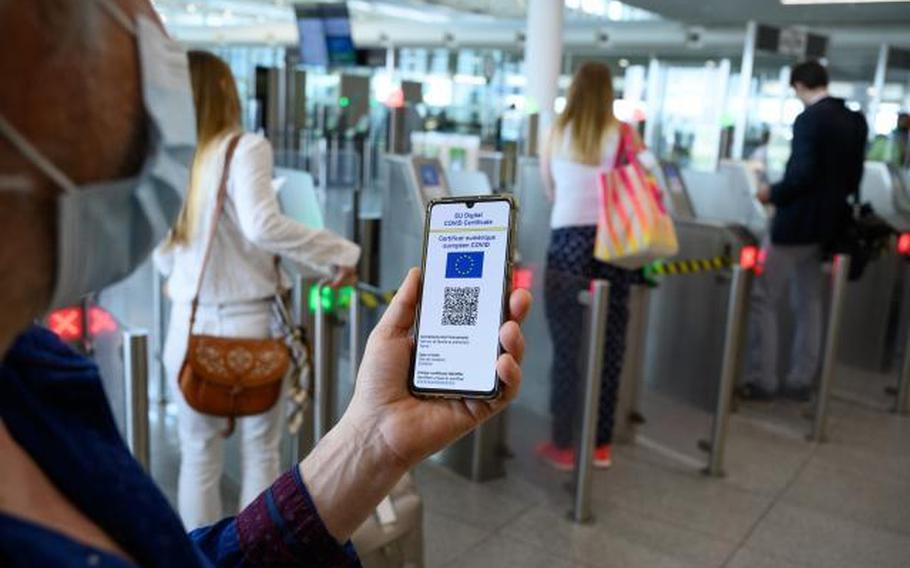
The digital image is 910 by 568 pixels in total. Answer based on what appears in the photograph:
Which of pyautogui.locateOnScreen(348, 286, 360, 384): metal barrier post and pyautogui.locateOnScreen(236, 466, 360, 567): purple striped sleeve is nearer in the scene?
pyautogui.locateOnScreen(236, 466, 360, 567): purple striped sleeve

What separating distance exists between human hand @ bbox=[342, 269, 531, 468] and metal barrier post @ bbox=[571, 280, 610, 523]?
1.92 meters

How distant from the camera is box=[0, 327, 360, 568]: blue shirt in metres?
0.62

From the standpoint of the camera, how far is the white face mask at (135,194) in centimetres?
56

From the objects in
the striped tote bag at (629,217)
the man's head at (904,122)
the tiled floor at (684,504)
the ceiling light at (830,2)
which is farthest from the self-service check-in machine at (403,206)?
the ceiling light at (830,2)

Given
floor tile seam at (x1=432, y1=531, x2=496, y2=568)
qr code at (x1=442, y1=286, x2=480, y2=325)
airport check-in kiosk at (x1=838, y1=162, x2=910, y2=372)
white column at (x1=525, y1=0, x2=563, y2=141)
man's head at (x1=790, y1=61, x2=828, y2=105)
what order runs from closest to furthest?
qr code at (x1=442, y1=286, x2=480, y2=325) → floor tile seam at (x1=432, y1=531, x2=496, y2=568) → man's head at (x1=790, y1=61, x2=828, y2=105) → airport check-in kiosk at (x1=838, y1=162, x2=910, y2=372) → white column at (x1=525, y1=0, x2=563, y2=141)

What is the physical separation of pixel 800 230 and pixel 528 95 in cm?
335

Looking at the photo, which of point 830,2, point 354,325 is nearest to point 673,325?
point 354,325

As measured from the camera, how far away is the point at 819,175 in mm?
4305

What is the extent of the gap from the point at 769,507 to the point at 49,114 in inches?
132

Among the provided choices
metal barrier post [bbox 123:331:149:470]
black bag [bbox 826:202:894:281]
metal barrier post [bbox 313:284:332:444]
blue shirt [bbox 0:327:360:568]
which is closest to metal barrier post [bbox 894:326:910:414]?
black bag [bbox 826:202:894:281]

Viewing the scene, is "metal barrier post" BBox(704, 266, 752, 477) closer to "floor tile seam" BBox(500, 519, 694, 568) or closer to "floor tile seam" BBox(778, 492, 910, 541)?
"floor tile seam" BBox(778, 492, 910, 541)

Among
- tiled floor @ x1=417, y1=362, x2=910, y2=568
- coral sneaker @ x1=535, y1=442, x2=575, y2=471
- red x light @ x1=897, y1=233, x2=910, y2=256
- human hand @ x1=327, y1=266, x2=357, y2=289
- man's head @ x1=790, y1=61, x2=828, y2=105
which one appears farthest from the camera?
red x light @ x1=897, y1=233, x2=910, y2=256

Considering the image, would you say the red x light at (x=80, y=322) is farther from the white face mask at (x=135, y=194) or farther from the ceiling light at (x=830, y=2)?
the ceiling light at (x=830, y=2)

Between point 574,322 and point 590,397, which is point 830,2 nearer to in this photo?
point 574,322
